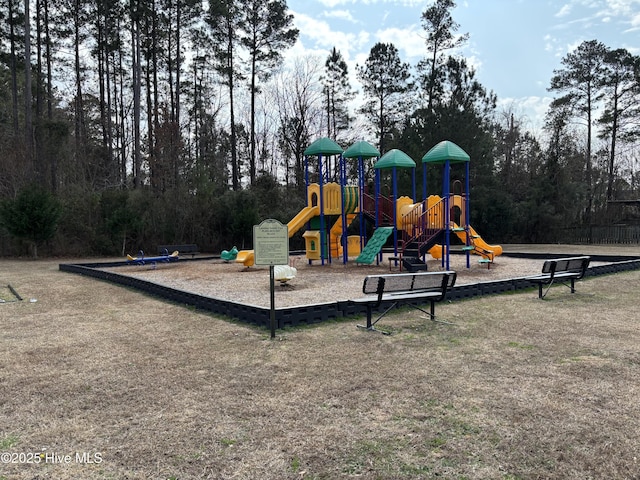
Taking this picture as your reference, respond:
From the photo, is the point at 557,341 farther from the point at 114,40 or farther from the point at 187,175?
the point at 114,40

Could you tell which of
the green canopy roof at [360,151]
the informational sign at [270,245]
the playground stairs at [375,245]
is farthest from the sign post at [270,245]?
the green canopy roof at [360,151]

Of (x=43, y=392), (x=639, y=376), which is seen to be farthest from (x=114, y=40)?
(x=639, y=376)

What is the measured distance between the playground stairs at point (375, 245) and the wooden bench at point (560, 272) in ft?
19.1

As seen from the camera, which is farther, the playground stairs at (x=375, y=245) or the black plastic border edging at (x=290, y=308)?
the playground stairs at (x=375, y=245)

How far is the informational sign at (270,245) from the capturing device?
19.0 ft

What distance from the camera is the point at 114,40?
2780 centimetres

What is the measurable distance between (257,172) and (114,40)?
11.8 m

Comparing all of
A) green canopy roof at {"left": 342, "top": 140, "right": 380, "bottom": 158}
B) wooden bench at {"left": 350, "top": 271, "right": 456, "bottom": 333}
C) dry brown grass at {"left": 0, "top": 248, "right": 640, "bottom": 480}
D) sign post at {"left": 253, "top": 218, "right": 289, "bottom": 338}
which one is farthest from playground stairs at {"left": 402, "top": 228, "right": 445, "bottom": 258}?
sign post at {"left": 253, "top": 218, "right": 289, "bottom": 338}

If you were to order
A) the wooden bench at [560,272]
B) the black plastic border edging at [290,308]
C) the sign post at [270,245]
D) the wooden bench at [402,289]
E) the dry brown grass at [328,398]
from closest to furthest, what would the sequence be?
the dry brown grass at [328,398] < the sign post at [270,245] < the wooden bench at [402,289] < the black plastic border edging at [290,308] < the wooden bench at [560,272]

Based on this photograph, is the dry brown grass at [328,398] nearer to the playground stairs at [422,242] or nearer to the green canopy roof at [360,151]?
the playground stairs at [422,242]

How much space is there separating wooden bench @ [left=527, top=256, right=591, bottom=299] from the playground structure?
4.11 m

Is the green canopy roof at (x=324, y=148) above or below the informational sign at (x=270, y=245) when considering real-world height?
above

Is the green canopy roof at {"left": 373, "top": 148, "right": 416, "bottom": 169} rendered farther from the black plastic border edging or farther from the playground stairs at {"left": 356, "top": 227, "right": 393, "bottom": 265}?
the black plastic border edging

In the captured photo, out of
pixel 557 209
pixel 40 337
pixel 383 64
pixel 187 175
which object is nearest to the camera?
pixel 40 337
